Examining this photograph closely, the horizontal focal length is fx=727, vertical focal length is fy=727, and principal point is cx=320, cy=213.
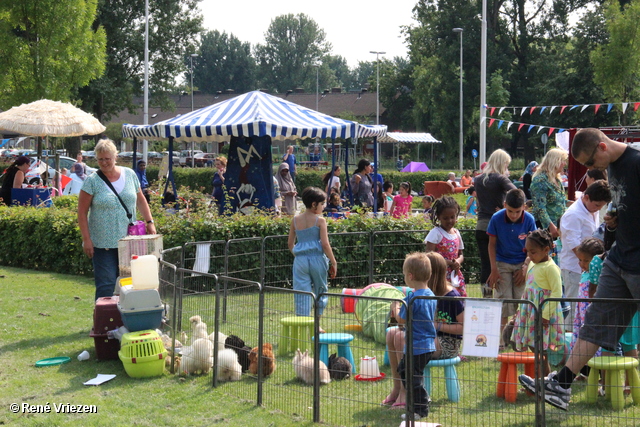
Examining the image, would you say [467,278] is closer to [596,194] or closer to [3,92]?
[596,194]

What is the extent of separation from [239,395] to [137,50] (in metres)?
41.3

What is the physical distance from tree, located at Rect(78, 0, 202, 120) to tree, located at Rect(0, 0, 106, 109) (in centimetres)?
1852

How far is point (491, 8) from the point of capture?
57.6 m

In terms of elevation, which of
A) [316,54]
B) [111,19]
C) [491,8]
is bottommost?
[111,19]

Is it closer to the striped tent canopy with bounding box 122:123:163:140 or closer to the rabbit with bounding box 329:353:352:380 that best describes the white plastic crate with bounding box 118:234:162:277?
the rabbit with bounding box 329:353:352:380

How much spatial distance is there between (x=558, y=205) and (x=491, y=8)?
175 ft

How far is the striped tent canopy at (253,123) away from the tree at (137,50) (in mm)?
28356

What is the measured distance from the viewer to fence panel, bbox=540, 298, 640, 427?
16.1 feet

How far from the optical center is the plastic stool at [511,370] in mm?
5418

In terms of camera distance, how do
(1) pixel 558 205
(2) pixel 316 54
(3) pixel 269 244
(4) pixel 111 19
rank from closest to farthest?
(1) pixel 558 205, (3) pixel 269 244, (4) pixel 111 19, (2) pixel 316 54

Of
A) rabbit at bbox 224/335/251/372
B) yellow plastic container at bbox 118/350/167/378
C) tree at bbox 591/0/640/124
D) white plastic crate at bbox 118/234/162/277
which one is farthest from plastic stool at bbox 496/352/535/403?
tree at bbox 591/0/640/124

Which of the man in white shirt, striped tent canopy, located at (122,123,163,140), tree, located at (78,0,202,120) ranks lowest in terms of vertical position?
the man in white shirt

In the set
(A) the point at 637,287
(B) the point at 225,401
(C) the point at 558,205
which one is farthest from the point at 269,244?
(A) the point at 637,287

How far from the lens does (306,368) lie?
6.03 m
